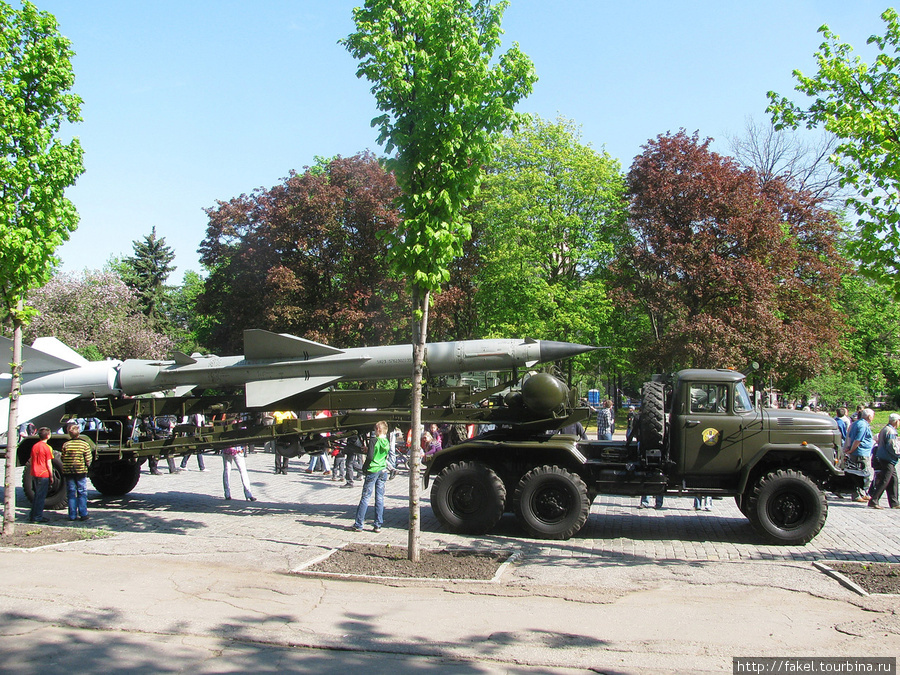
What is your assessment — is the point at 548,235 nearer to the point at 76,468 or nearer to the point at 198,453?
the point at 198,453

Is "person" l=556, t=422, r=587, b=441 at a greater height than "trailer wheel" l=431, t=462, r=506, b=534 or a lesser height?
greater

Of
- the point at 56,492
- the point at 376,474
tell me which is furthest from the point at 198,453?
the point at 376,474

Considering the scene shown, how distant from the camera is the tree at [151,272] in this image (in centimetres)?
4606

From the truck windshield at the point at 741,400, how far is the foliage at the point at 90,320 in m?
28.8

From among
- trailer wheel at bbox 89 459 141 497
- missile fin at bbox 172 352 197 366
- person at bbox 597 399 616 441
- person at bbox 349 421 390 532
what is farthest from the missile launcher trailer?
person at bbox 597 399 616 441

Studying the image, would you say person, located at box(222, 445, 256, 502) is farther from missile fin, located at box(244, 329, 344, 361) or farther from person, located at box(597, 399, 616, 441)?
person, located at box(597, 399, 616, 441)

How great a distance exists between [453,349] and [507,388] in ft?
3.72

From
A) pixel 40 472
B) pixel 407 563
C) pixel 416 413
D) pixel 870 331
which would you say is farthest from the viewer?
pixel 870 331

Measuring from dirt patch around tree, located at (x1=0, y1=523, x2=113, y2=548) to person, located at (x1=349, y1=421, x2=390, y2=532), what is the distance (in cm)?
364

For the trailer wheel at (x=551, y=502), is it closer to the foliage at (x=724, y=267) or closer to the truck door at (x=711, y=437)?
the truck door at (x=711, y=437)

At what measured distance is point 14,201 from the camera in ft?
31.5

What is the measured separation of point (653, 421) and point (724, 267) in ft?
59.2

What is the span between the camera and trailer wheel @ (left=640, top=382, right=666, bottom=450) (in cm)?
980

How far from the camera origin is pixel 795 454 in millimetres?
9602
